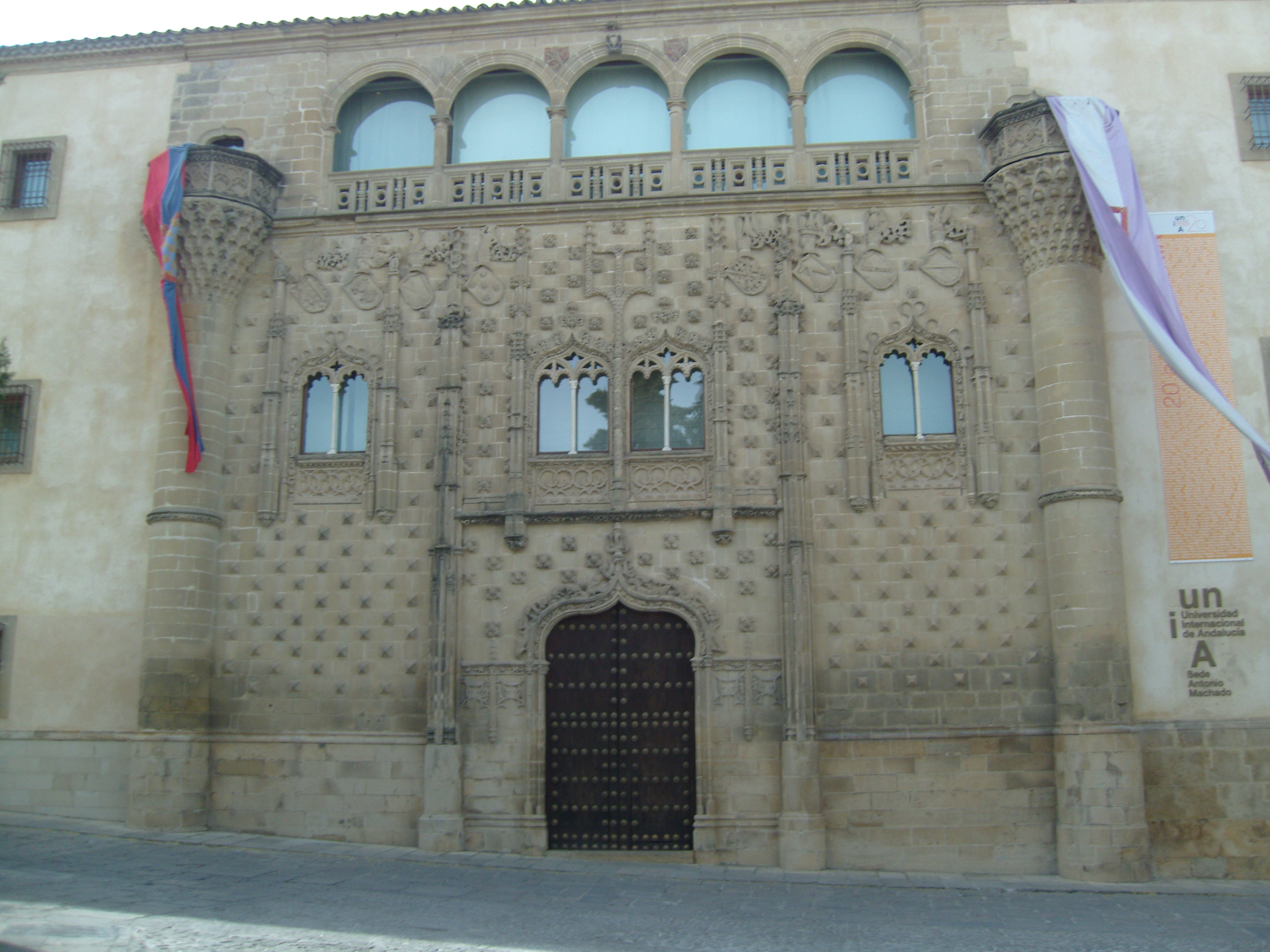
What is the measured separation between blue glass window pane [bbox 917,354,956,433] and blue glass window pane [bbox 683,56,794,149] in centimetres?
402

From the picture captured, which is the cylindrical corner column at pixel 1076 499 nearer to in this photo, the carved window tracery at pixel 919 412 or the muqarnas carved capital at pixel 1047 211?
the muqarnas carved capital at pixel 1047 211

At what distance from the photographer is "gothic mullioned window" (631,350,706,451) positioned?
1524cm

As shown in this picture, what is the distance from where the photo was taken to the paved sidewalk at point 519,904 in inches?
378

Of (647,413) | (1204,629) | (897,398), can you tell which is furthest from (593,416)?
(1204,629)

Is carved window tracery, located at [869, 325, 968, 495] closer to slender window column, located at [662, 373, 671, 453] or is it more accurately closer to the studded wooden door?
slender window column, located at [662, 373, 671, 453]

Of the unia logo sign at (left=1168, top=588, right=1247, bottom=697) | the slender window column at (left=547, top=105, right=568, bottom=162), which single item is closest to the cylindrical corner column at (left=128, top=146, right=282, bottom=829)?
the slender window column at (left=547, top=105, right=568, bottom=162)

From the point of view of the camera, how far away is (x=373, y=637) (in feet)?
49.0

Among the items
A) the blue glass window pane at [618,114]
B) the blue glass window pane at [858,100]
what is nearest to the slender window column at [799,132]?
the blue glass window pane at [858,100]

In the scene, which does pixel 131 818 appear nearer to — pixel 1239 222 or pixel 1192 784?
pixel 1192 784

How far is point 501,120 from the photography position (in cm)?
1683

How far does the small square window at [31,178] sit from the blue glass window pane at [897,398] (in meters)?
13.1

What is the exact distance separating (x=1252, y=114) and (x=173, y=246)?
15.8 metres

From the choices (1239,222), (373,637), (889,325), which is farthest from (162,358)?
(1239,222)

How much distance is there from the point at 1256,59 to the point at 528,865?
15.3 meters
